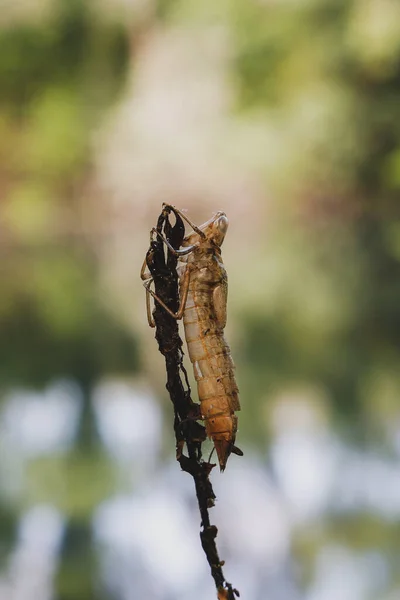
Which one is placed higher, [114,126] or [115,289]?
[114,126]

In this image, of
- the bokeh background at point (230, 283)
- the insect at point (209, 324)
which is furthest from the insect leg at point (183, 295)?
the bokeh background at point (230, 283)

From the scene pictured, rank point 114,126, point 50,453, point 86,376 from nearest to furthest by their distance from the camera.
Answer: point 50,453 < point 86,376 < point 114,126

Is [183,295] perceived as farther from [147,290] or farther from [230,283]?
[230,283]

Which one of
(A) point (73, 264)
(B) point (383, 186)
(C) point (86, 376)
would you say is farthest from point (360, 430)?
(B) point (383, 186)

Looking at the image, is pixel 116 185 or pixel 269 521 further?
pixel 116 185

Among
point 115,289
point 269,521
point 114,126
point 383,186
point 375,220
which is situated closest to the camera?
point 269,521

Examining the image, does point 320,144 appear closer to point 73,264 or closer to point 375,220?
point 375,220

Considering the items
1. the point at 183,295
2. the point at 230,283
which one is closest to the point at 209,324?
the point at 183,295

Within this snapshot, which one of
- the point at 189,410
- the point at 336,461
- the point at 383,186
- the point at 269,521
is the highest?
the point at 383,186
